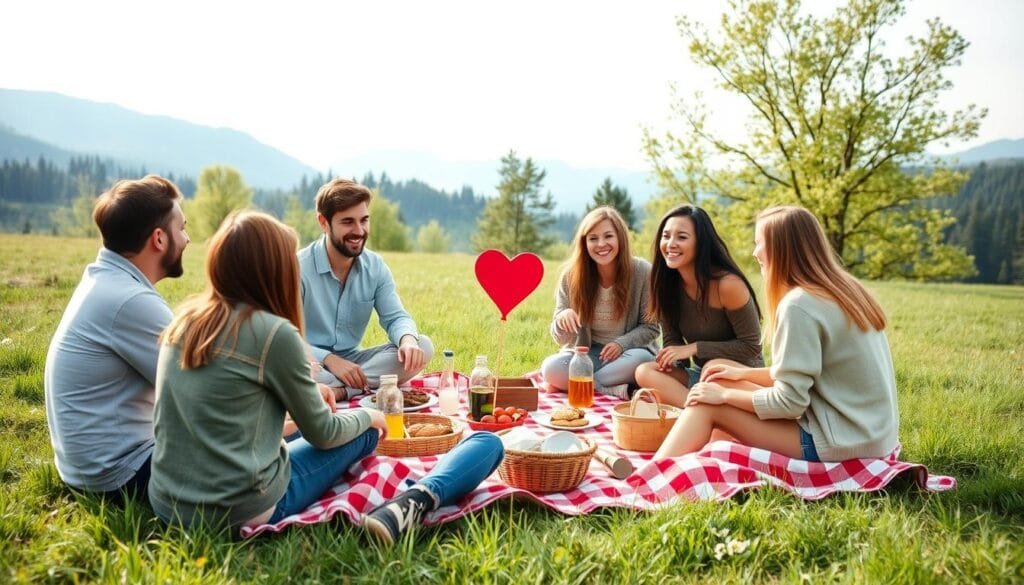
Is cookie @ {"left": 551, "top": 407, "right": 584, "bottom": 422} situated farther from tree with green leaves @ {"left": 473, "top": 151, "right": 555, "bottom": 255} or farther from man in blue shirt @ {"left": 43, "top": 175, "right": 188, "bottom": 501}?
tree with green leaves @ {"left": 473, "top": 151, "right": 555, "bottom": 255}

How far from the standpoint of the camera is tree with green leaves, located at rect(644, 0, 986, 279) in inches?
838

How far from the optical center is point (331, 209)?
513 cm

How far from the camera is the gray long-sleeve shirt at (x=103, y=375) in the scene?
299cm

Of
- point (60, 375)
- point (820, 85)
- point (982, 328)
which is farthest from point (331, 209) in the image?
point (820, 85)

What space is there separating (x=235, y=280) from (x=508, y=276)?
2.30 metres

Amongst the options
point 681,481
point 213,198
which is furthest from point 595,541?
point 213,198

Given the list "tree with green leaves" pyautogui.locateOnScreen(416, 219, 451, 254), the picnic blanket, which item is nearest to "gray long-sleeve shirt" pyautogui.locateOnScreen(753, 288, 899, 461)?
the picnic blanket

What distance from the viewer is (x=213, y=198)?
61.7 m

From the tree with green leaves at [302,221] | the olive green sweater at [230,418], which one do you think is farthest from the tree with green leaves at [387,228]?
the olive green sweater at [230,418]

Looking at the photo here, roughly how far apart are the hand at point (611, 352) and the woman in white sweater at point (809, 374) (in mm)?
1753

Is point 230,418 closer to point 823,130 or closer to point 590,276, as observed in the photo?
point 590,276

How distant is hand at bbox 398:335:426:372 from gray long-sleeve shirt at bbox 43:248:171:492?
6.74 ft

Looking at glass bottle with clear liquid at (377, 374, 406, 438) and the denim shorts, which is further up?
the denim shorts

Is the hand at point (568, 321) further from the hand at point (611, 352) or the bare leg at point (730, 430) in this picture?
the bare leg at point (730, 430)
